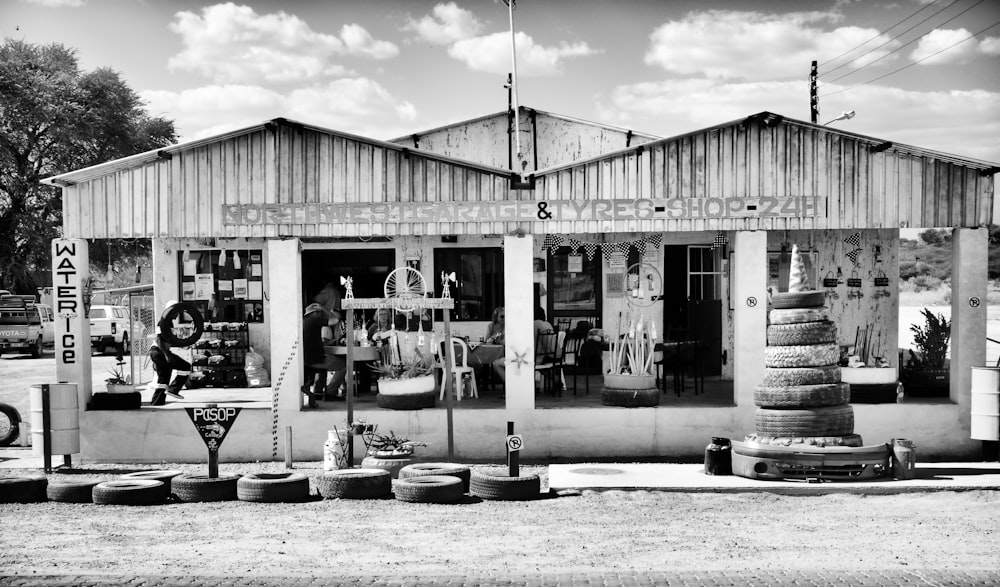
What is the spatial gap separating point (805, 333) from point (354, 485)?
5.13 metres

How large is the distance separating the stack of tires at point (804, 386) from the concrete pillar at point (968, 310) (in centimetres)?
211

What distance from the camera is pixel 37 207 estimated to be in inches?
1463

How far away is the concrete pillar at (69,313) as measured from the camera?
40.0ft

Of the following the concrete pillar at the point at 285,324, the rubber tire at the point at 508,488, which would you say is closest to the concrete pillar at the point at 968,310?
the rubber tire at the point at 508,488

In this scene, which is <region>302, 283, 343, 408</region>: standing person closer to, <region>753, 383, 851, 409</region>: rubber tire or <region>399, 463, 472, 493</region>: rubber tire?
<region>399, 463, 472, 493</region>: rubber tire

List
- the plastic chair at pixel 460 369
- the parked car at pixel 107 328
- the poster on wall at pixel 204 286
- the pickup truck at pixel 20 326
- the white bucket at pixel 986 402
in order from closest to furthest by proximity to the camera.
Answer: the white bucket at pixel 986 402 → the plastic chair at pixel 460 369 → the poster on wall at pixel 204 286 → the pickup truck at pixel 20 326 → the parked car at pixel 107 328

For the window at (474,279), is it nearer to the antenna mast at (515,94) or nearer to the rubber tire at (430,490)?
the antenna mast at (515,94)

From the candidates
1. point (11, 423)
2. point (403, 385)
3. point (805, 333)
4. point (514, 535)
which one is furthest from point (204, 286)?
point (805, 333)

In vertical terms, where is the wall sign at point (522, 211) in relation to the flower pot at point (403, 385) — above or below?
above

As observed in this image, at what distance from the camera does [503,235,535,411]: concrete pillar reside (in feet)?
39.8

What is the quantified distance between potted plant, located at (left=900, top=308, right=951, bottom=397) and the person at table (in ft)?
18.3

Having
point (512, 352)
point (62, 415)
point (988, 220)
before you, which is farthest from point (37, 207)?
point (988, 220)

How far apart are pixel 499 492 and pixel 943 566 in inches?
169

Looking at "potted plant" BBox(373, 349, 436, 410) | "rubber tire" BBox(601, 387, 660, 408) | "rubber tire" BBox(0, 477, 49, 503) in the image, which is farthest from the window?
Result: "rubber tire" BBox(0, 477, 49, 503)
